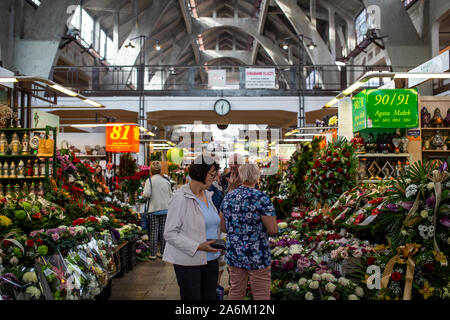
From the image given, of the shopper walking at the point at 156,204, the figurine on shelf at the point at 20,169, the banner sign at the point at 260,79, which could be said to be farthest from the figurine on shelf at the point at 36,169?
the banner sign at the point at 260,79

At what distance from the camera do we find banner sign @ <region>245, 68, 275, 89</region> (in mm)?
15289

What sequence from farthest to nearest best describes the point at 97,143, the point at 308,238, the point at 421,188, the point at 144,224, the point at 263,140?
the point at 263,140 < the point at 97,143 < the point at 144,224 < the point at 308,238 < the point at 421,188

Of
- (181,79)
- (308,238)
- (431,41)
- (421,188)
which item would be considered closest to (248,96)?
(431,41)

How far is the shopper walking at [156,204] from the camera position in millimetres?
6439

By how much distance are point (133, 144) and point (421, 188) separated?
9.82 m

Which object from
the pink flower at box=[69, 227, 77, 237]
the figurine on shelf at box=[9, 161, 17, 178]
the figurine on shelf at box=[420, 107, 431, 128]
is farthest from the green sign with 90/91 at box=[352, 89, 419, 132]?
the figurine on shelf at box=[9, 161, 17, 178]

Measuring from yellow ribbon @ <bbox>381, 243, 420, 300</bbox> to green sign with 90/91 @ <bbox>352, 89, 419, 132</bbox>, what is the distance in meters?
4.08

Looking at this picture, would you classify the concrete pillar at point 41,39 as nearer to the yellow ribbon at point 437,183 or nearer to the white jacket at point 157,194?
the white jacket at point 157,194

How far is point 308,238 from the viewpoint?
4.64 m

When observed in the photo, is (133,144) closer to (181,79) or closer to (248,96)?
(248,96)

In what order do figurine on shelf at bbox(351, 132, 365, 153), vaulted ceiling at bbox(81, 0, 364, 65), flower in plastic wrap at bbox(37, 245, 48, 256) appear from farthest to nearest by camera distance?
vaulted ceiling at bbox(81, 0, 364, 65)
figurine on shelf at bbox(351, 132, 365, 153)
flower in plastic wrap at bbox(37, 245, 48, 256)

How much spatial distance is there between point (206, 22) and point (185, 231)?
26.9 metres

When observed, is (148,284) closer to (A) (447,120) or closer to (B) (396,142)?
(B) (396,142)

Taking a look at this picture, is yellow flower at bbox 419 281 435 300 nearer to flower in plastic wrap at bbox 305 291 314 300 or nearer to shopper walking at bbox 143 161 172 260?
flower in plastic wrap at bbox 305 291 314 300
